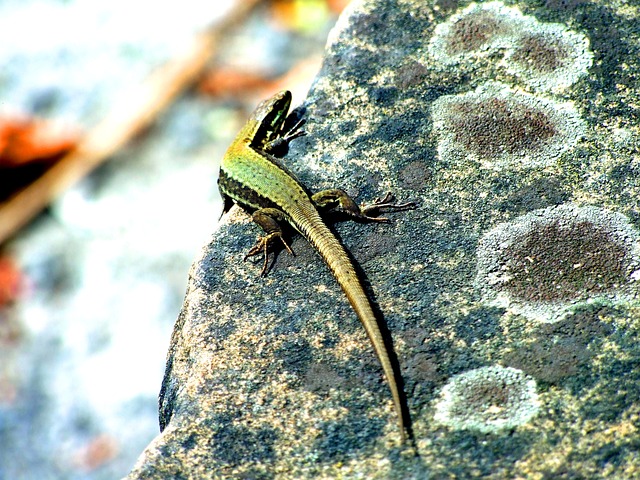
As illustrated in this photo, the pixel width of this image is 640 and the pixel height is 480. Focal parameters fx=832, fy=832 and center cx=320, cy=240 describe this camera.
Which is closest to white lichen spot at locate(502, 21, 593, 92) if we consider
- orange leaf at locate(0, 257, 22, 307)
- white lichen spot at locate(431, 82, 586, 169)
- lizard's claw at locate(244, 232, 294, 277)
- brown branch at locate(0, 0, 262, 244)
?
white lichen spot at locate(431, 82, 586, 169)

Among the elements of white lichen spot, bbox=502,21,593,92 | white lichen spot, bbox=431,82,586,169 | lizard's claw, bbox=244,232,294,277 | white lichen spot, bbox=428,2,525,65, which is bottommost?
lizard's claw, bbox=244,232,294,277

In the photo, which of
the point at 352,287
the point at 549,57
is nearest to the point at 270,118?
the point at 549,57

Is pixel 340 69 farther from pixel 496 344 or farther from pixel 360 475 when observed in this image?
pixel 360 475

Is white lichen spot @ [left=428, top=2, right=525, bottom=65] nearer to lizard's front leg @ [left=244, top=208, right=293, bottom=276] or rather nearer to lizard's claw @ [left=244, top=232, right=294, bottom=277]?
lizard's front leg @ [left=244, top=208, right=293, bottom=276]

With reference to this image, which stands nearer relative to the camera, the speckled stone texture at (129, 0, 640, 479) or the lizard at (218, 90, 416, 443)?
the speckled stone texture at (129, 0, 640, 479)

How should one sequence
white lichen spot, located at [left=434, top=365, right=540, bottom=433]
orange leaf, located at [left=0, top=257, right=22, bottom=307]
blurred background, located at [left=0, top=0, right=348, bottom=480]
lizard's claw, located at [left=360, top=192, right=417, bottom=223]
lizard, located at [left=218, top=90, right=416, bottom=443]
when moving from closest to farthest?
white lichen spot, located at [left=434, top=365, right=540, bottom=433], lizard, located at [left=218, top=90, right=416, bottom=443], lizard's claw, located at [left=360, top=192, right=417, bottom=223], blurred background, located at [left=0, top=0, right=348, bottom=480], orange leaf, located at [left=0, top=257, right=22, bottom=307]

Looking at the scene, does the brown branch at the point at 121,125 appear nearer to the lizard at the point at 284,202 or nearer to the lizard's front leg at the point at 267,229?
the lizard at the point at 284,202

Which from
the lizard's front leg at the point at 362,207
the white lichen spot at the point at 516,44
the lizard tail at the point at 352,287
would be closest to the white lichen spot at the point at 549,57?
the white lichen spot at the point at 516,44
